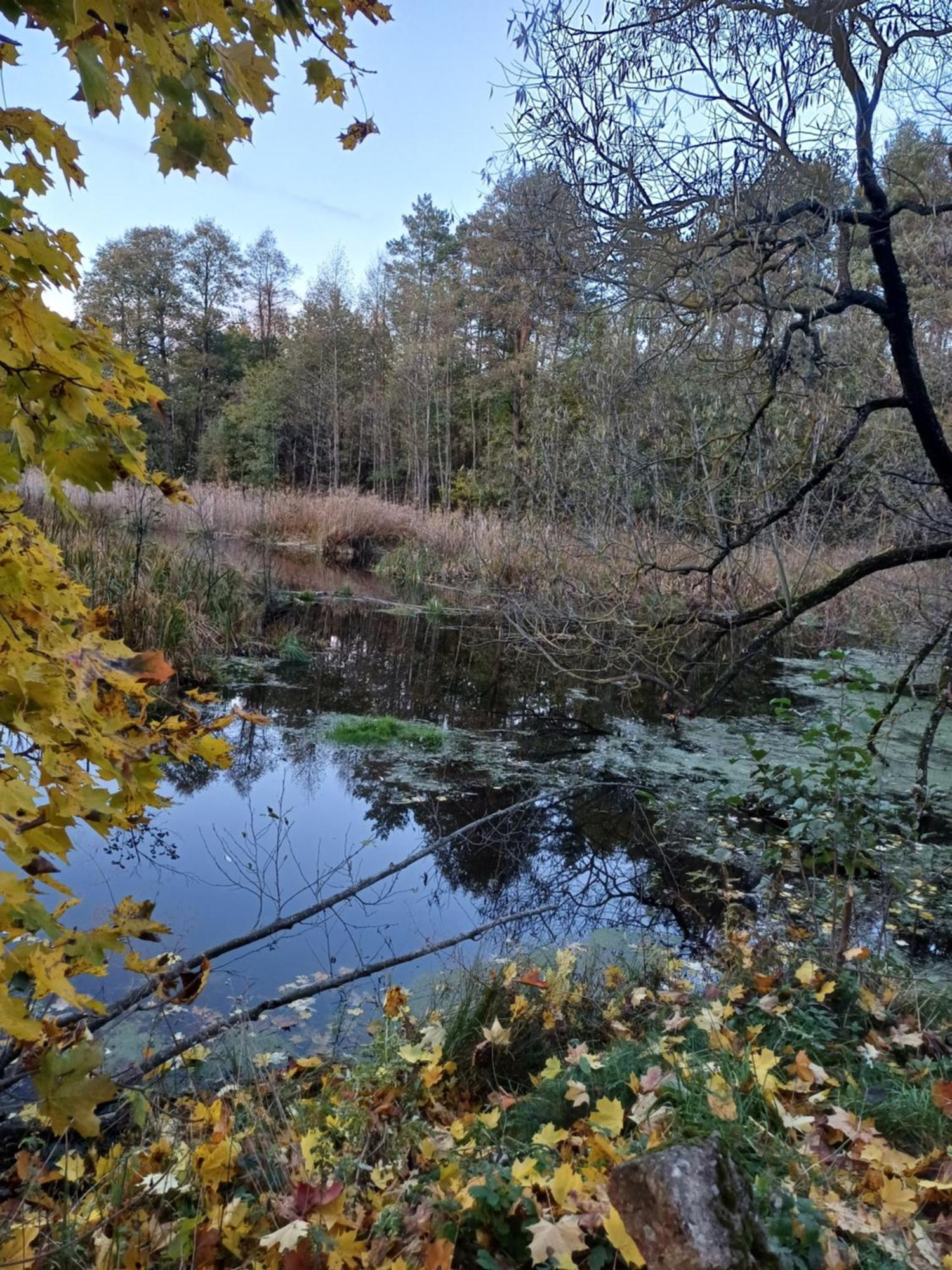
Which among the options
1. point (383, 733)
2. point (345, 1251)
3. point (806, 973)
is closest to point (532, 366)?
point (383, 733)

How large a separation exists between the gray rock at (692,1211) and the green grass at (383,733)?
200 inches

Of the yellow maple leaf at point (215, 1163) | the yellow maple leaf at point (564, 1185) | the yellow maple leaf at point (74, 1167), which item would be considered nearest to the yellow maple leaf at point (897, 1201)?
the yellow maple leaf at point (564, 1185)

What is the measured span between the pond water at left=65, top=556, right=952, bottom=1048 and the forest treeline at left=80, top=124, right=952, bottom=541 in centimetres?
191

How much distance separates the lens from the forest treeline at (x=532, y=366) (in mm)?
3861

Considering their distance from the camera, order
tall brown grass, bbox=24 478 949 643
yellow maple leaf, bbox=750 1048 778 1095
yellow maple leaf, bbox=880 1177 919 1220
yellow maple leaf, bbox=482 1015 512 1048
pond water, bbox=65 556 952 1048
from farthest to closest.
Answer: tall brown grass, bbox=24 478 949 643 < pond water, bbox=65 556 952 1048 < yellow maple leaf, bbox=482 1015 512 1048 < yellow maple leaf, bbox=750 1048 778 1095 < yellow maple leaf, bbox=880 1177 919 1220

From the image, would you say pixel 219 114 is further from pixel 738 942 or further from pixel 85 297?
pixel 85 297

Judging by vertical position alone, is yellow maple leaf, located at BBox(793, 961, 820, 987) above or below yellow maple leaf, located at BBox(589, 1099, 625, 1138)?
below

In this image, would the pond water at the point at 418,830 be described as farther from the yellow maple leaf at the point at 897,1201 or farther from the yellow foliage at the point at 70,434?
the yellow maple leaf at the point at 897,1201

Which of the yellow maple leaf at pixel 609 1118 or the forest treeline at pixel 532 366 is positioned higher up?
the forest treeline at pixel 532 366

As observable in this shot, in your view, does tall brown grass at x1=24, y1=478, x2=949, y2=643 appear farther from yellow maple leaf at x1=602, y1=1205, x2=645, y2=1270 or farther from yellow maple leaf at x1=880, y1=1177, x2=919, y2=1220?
yellow maple leaf at x1=880, y1=1177, x2=919, y2=1220

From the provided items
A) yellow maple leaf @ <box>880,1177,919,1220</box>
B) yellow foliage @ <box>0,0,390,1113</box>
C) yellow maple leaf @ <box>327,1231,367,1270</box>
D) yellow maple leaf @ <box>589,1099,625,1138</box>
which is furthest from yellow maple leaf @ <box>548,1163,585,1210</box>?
yellow foliage @ <box>0,0,390,1113</box>

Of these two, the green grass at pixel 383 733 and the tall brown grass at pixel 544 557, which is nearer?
the tall brown grass at pixel 544 557

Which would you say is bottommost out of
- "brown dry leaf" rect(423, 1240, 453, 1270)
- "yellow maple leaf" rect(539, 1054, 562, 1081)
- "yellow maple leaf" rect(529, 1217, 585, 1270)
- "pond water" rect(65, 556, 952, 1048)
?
"pond water" rect(65, 556, 952, 1048)

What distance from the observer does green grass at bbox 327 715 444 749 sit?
632cm
